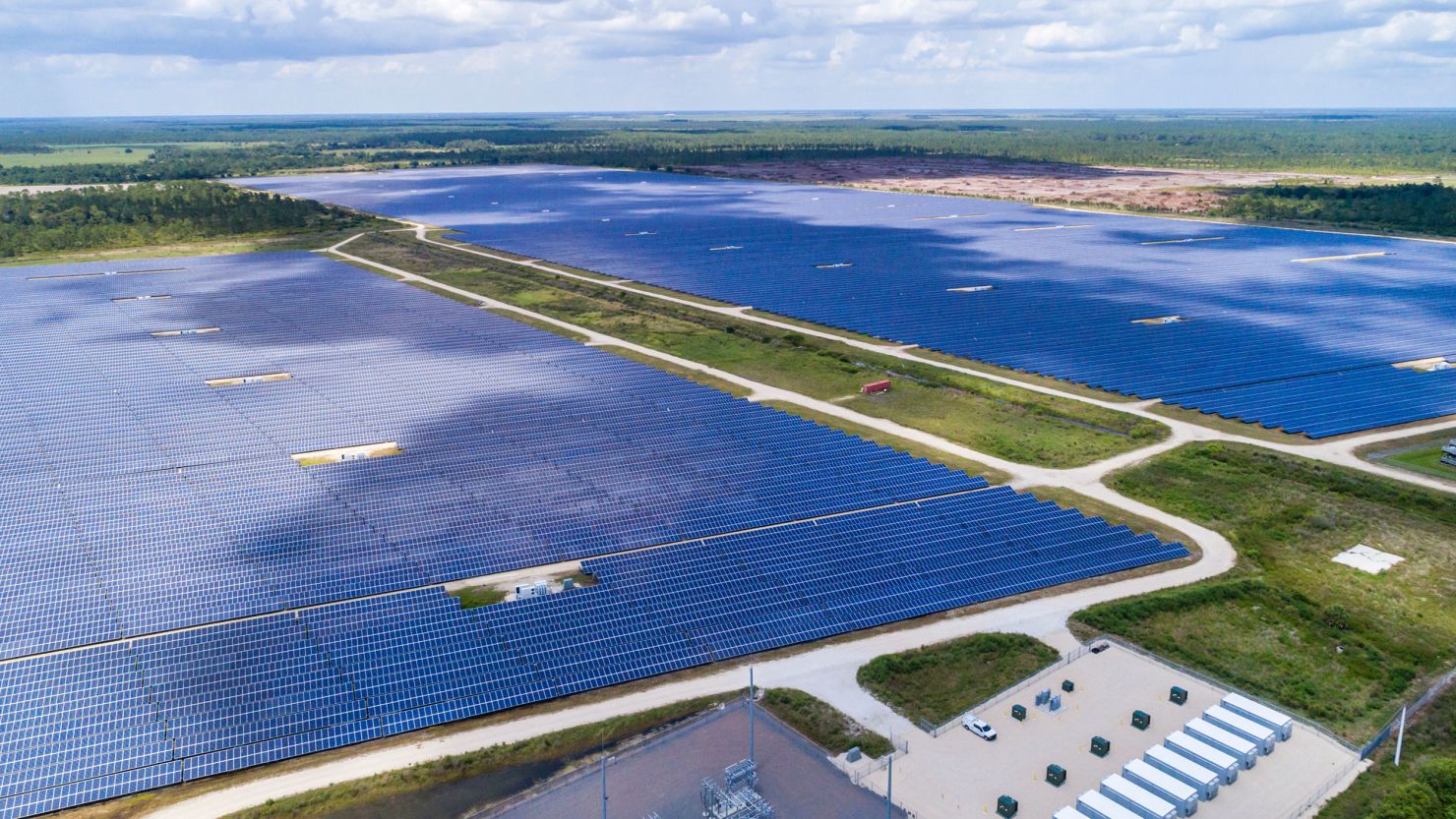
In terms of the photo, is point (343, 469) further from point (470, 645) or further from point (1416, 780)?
point (1416, 780)

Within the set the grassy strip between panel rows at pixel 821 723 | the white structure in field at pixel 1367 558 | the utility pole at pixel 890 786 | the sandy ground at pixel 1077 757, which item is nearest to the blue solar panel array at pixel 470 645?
the grassy strip between panel rows at pixel 821 723

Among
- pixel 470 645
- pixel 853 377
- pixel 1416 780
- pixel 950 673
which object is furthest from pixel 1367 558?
pixel 470 645

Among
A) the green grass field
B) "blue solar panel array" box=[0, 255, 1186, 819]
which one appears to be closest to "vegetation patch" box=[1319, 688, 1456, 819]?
"blue solar panel array" box=[0, 255, 1186, 819]

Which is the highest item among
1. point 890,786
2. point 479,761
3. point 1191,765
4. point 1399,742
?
point 1191,765

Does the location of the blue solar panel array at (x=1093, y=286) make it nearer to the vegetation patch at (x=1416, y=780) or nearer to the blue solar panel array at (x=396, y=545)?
the blue solar panel array at (x=396, y=545)

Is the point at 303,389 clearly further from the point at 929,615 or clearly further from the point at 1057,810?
the point at 1057,810
